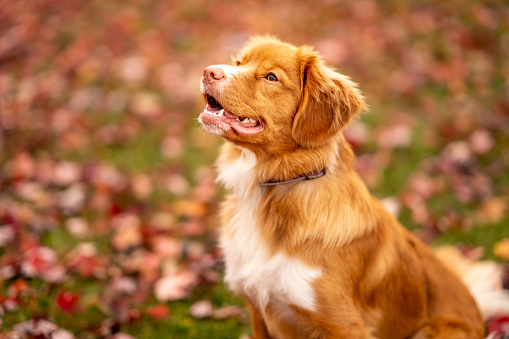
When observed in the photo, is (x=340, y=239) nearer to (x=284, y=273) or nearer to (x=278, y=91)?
(x=284, y=273)

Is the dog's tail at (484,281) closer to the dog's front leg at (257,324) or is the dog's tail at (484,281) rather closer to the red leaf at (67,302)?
the dog's front leg at (257,324)

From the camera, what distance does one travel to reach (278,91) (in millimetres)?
2814

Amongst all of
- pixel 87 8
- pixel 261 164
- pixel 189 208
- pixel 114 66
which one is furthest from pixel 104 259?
pixel 87 8

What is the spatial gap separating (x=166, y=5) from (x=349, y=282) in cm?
745

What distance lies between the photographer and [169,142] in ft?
20.2

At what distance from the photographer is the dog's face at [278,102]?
8.86 ft

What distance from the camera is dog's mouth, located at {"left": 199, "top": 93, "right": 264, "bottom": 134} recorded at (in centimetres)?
268

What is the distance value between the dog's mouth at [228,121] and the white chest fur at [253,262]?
0.20 m

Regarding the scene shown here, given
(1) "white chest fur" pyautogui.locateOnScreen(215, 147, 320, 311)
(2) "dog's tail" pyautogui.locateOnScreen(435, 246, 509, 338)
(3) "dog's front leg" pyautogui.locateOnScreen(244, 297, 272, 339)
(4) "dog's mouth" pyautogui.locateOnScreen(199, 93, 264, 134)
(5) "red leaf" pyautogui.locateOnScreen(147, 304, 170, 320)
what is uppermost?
(4) "dog's mouth" pyautogui.locateOnScreen(199, 93, 264, 134)

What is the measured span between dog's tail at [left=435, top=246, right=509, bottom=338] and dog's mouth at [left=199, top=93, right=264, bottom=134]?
197 centimetres

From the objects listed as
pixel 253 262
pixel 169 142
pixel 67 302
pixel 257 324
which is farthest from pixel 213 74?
pixel 169 142

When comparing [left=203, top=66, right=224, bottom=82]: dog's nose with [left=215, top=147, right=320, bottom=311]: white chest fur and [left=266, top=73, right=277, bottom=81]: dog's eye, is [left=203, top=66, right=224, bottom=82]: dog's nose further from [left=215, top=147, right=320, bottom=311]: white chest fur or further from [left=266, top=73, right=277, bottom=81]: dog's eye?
[left=215, top=147, right=320, bottom=311]: white chest fur

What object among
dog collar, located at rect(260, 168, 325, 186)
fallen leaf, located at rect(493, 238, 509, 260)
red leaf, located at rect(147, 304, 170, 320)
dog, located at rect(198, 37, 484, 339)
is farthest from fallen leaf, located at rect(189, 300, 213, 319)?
fallen leaf, located at rect(493, 238, 509, 260)

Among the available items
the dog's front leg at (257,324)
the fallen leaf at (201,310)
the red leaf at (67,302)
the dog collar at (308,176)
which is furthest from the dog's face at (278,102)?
the red leaf at (67,302)
